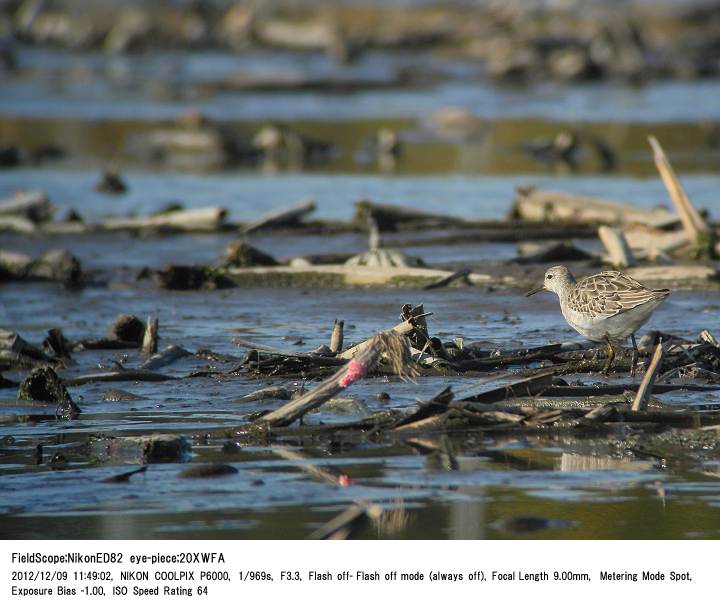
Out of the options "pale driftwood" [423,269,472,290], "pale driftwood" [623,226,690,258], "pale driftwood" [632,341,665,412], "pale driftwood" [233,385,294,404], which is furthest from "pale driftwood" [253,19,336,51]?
"pale driftwood" [632,341,665,412]

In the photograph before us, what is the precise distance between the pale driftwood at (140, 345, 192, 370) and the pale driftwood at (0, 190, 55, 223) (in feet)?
23.0

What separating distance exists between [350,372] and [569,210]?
8.40m

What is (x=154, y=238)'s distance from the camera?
16.4 m

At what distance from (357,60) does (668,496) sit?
3801cm

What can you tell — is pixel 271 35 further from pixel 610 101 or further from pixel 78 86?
pixel 610 101

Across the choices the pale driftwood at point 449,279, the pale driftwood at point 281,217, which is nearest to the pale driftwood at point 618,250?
the pale driftwood at point 449,279

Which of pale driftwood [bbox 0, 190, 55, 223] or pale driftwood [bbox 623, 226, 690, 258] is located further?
pale driftwood [bbox 0, 190, 55, 223]

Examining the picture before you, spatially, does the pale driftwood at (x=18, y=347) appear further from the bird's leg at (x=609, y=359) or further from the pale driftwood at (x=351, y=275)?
the bird's leg at (x=609, y=359)

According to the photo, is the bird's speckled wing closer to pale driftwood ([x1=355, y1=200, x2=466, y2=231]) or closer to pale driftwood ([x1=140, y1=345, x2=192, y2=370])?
pale driftwood ([x1=140, y1=345, x2=192, y2=370])

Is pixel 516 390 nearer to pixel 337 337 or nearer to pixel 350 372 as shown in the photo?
pixel 350 372

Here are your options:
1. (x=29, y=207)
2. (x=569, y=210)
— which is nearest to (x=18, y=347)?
(x=29, y=207)

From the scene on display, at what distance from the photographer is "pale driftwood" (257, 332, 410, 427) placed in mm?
7656

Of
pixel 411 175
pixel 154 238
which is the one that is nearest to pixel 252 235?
pixel 154 238

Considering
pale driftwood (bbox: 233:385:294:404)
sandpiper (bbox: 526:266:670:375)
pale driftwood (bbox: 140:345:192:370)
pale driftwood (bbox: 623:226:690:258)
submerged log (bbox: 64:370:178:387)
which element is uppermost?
pale driftwood (bbox: 623:226:690:258)
